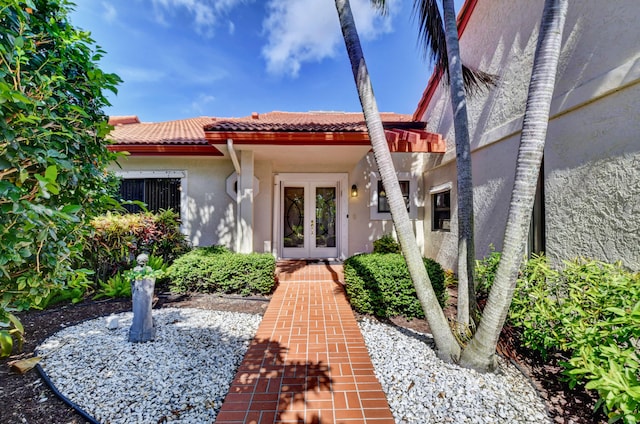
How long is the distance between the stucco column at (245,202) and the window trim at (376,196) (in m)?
4.37

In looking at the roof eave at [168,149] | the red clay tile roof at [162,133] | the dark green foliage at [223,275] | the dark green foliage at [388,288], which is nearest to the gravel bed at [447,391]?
the dark green foliage at [388,288]

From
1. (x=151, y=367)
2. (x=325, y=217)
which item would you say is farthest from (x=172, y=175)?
(x=151, y=367)

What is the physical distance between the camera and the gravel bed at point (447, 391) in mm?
2529

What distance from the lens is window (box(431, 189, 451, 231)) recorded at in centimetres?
829

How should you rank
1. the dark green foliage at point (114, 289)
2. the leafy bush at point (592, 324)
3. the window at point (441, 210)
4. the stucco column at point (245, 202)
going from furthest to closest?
the window at point (441, 210) → the stucco column at point (245, 202) → the dark green foliage at point (114, 289) → the leafy bush at point (592, 324)

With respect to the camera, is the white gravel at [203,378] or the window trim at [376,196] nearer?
the white gravel at [203,378]

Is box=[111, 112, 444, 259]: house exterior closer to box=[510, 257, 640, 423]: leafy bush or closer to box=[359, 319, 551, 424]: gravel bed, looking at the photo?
box=[510, 257, 640, 423]: leafy bush

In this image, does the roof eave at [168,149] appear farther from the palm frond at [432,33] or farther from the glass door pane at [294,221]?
the palm frond at [432,33]

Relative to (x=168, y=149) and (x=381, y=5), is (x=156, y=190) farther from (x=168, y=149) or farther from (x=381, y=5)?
(x=381, y=5)

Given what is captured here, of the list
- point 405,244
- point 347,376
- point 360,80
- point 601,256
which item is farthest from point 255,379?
point 601,256

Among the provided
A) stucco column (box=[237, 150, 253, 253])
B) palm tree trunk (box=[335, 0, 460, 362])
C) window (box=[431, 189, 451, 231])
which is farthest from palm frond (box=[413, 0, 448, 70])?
stucco column (box=[237, 150, 253, 253])

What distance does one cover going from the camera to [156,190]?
27.3 ft

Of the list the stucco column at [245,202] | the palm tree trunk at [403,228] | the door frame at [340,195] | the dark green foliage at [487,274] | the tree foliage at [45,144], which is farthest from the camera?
the door frame at [340,195]

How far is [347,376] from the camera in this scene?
311 centimetres
